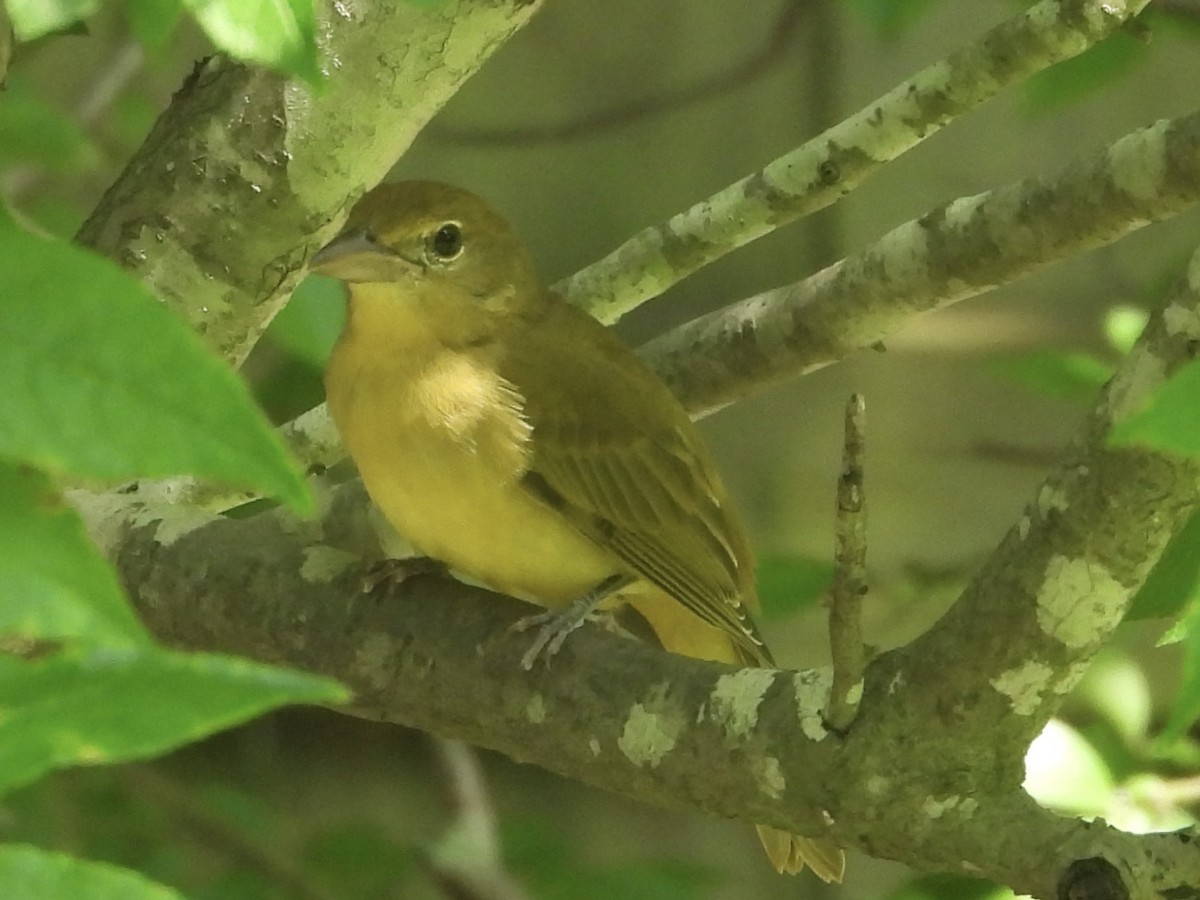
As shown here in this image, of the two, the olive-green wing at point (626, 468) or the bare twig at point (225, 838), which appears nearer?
the olive-green wing at point (626, 468)

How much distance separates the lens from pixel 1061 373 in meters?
2.22

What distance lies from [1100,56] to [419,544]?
3.83ft

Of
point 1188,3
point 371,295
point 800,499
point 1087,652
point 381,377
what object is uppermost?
point 800,499

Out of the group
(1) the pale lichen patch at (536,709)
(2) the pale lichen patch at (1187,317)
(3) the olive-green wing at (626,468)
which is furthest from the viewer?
(3) the olive-green wing at (626,468)

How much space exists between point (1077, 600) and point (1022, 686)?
8cm

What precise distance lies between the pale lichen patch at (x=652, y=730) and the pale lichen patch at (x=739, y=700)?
0.11ft

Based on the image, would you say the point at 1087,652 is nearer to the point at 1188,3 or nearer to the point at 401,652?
the point at 401,652

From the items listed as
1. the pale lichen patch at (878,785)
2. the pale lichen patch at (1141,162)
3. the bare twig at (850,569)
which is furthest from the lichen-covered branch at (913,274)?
the pale lichen patch at (878,785)

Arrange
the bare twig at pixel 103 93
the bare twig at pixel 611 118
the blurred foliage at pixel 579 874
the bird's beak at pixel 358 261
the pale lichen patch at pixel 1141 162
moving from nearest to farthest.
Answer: the pale lichen patch at pixel 1141 162 < the bird's beak at pixel 358 261 < the blurred foliage at pixel 579 874 < the bare twig at pixel 103 93 < the bare twig at pixel 611 118

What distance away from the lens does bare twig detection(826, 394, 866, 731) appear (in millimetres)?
1046

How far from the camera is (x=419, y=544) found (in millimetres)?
1802

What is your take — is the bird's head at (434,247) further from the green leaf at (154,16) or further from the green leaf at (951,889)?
the green leaf at (951,889)

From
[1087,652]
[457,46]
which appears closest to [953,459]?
[457,46]

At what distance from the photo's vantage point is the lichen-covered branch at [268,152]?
1.54 meters
